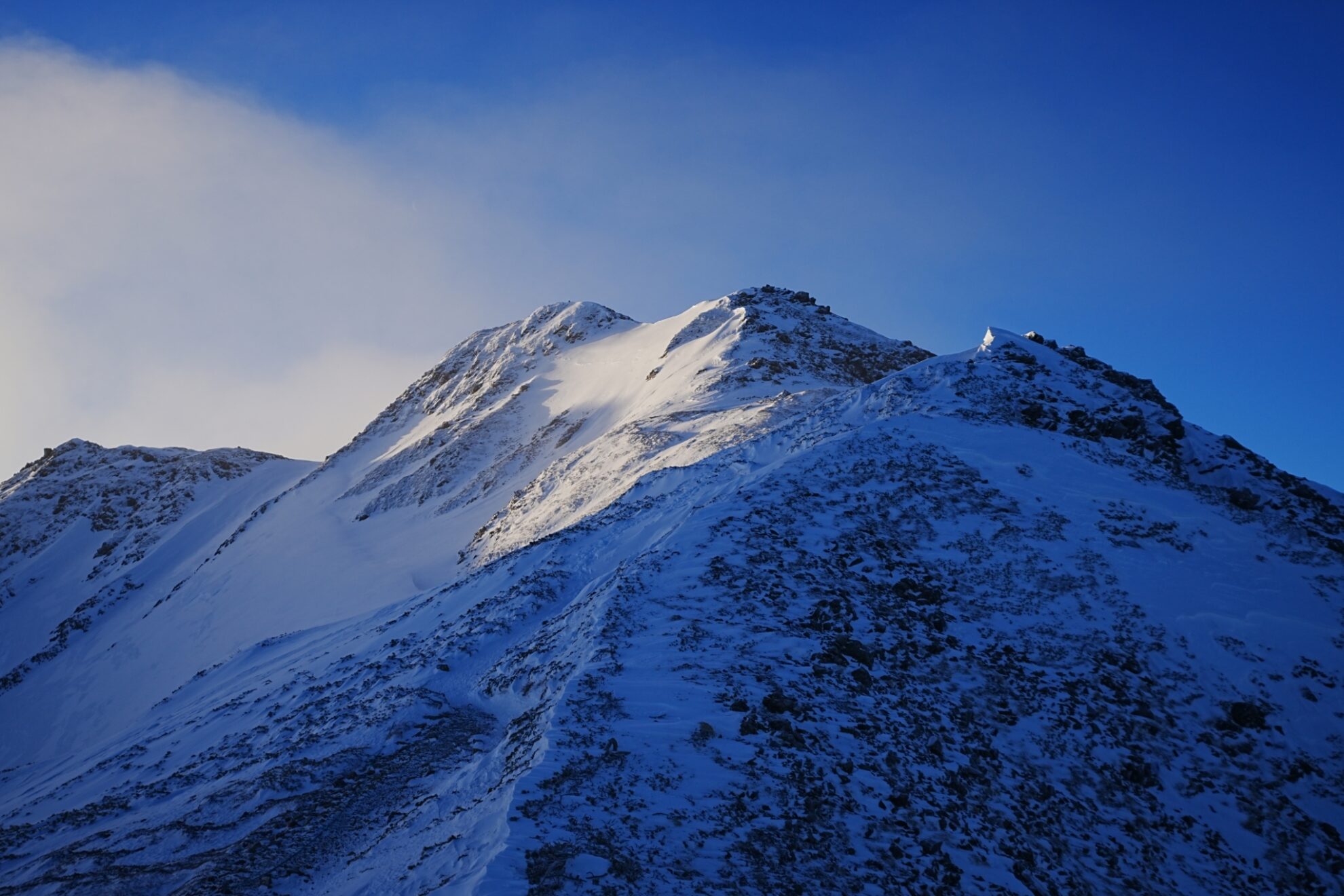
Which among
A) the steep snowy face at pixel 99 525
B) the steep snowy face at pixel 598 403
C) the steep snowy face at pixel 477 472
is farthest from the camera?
the steep snowy face at pixel 99 525

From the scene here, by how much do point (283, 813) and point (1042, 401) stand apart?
66.8 feet

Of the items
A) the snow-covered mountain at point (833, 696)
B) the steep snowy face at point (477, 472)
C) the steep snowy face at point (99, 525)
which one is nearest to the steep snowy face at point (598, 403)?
the steep snowy face at point (477, 472)

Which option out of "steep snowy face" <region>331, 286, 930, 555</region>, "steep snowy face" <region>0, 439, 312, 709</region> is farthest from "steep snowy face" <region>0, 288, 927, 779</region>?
"steep snowy face" <region>0, 439, 312, 709</region>

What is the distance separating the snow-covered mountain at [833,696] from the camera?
24.1 feet

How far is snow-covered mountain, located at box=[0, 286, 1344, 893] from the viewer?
7359mm

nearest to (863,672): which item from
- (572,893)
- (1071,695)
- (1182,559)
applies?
(1071,695)

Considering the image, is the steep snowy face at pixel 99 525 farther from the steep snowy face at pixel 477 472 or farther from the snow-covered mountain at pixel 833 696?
the snow-covered mountain at pixel 833 696

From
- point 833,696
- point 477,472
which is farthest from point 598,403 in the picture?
point 833,696

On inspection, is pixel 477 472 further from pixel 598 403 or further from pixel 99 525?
pixel 99 525

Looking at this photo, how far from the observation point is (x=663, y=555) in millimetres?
13211

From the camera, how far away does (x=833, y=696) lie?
9.37 m

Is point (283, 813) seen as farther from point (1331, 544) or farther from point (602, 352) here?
point (602, 352)

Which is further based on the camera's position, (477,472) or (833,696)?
(477,472)

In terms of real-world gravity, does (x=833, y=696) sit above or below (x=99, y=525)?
below
